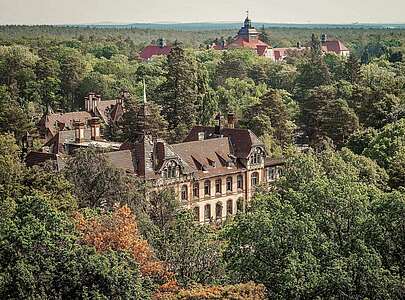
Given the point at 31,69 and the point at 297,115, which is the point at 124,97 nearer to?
the point at 297,115

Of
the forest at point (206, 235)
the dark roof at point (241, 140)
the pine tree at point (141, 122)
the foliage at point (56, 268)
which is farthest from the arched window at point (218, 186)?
the foliage at point (56, 268)

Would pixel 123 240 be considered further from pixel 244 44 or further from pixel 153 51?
pixel 153 51

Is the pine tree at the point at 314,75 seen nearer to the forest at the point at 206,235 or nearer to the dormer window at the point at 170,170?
the forest at the point at 206,235

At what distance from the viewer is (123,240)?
28.0m

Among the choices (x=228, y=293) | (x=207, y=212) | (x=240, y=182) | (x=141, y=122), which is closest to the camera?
(x=228, y=293)

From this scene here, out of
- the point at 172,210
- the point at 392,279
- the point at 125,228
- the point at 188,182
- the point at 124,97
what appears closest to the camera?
the point at 392,279

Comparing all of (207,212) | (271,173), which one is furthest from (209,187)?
(271,173)

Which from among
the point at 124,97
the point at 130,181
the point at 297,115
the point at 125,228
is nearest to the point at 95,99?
the point at 124,97

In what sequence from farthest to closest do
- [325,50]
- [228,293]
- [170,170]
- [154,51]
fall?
[154,51] → [325,50] → [170,170] → [228,293]

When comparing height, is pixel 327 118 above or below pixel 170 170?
below

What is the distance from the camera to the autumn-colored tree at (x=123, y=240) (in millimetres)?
27516

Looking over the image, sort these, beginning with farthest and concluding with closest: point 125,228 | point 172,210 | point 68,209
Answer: point 172,210
point 68,209
point 125,228

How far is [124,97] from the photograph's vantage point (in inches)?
2830

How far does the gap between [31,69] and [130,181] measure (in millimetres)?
57716
